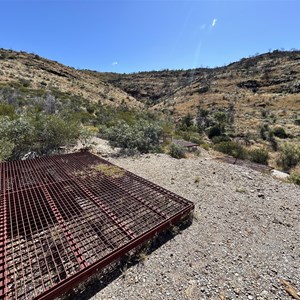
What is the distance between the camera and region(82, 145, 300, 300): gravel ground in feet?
9.18

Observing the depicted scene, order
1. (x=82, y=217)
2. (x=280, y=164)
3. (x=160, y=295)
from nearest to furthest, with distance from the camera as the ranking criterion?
(x=160, y=295) < (x=82, y=217) < (x=280, y=164)

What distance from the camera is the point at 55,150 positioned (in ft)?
31.2

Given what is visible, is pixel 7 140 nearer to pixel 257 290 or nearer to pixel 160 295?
pixel 160 295

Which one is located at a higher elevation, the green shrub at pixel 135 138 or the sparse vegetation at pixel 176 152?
the green shrub at pixel 135 138

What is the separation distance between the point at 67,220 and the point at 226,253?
9.59 ft

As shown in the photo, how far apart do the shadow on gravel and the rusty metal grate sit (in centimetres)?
16

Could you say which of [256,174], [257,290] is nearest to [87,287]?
[257,290]

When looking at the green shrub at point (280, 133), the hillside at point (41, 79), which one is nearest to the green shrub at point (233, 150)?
the green shrub at point (280, 133)

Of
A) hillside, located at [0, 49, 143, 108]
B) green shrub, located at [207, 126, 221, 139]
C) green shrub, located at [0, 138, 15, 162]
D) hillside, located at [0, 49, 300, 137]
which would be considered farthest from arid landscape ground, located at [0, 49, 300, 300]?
hillside, located at [0, 49, 143, 108]

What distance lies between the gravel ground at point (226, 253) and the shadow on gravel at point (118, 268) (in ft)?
0.22

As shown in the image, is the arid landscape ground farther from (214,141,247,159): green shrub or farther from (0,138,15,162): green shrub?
(214,141,247,159): green shrub

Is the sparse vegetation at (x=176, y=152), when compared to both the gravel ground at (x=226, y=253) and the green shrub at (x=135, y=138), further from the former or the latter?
the gravel ground at (x=226, y=253)

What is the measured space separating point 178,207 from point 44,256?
271 centimetres

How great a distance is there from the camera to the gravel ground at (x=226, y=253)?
2797 millimetres
